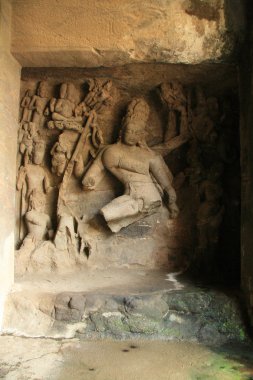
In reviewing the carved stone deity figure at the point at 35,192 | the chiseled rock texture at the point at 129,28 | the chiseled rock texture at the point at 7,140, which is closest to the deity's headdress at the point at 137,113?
the chiseled rock texture at the point at 129,28

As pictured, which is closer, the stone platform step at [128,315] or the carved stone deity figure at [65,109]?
the stone platform step at [128,315]

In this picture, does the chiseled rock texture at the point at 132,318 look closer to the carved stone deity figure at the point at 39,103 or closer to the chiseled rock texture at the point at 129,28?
the carved stone deity figure at the point at 39,103

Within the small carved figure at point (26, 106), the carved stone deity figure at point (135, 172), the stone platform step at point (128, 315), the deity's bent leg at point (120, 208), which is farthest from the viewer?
the small carved figure at point (26, 106)

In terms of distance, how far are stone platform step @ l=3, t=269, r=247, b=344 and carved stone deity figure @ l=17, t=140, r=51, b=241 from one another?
94 cm

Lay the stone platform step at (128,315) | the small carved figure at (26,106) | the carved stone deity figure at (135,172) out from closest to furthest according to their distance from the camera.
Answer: the stone platform step at (128,315) → the carved stone deity figure at (135,172) → the small carved figure at (26,106)

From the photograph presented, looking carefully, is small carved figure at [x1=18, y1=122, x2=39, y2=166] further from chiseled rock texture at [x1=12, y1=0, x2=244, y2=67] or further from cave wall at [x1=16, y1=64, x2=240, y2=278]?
chiseled rock texture at [x1=12, y1=0, x2=244, y2=67]

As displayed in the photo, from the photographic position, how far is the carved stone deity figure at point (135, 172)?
430 cm

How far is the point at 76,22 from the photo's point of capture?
3.56 m

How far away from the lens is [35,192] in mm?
4465

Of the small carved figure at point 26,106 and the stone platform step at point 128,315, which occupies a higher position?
the small carved figure at point 26,106

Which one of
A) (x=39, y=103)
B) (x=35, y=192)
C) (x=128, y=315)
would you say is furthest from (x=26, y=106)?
(x=128, y=315)

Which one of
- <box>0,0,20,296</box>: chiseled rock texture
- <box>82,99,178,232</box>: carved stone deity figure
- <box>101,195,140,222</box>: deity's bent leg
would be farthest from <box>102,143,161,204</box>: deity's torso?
<box>0,0,20,296</box>: chiseled rock texture

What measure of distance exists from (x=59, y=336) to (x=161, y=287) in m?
1.11

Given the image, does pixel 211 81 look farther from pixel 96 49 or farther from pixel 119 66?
pixel 96 49
